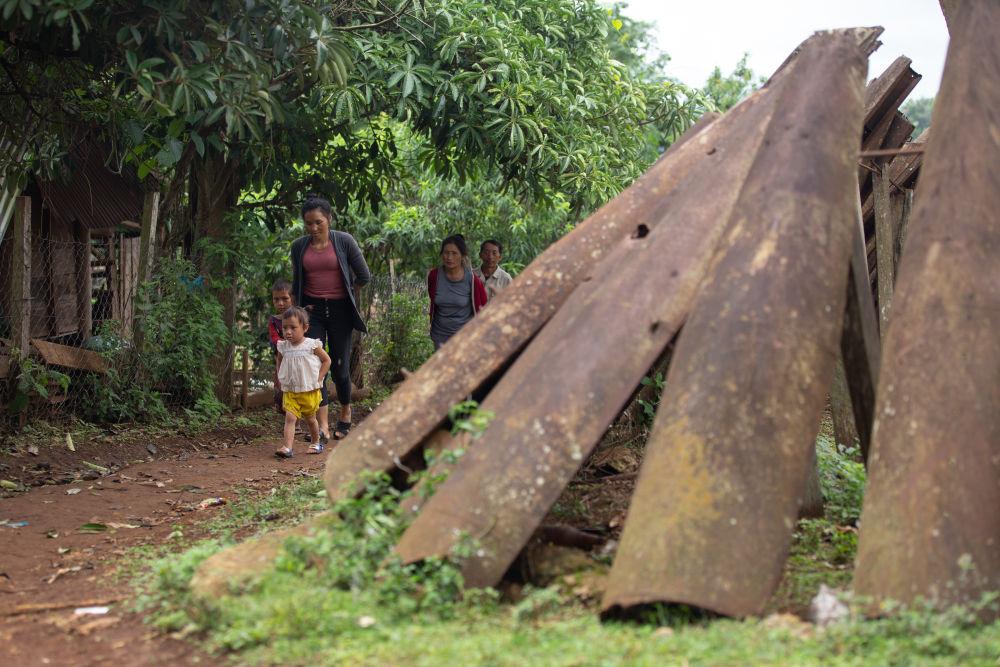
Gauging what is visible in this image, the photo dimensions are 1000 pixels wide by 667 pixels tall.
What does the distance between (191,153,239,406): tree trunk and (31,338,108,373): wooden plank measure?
1025 mm

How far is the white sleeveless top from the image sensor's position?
7.80 m

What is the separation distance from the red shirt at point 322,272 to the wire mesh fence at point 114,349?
1670 millimetres

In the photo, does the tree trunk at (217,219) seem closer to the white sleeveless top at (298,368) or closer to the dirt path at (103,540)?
the dirt path at (103,540)

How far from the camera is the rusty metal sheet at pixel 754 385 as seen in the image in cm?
323

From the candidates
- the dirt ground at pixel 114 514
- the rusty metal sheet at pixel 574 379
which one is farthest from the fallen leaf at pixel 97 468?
the rusty metal sheet at pixel 574 379

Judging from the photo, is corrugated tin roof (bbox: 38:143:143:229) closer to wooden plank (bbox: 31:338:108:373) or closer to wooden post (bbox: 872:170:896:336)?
wooden plank (bbox: 31:338:108:373)

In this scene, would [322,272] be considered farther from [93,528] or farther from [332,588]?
[332,588]

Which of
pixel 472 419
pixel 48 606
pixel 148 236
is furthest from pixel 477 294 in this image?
pixel 48 606

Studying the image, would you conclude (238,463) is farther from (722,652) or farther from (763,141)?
(722,652)

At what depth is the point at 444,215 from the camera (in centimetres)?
1463

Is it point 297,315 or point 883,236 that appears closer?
point 297,315

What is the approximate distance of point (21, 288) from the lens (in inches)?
338

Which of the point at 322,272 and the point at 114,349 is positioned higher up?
the point at 322,272

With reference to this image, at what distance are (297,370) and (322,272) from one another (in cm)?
84
